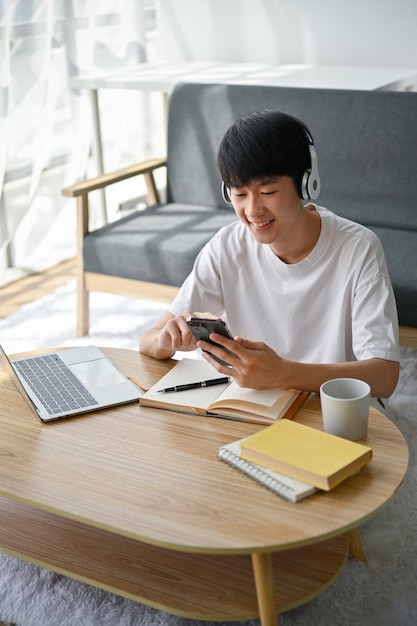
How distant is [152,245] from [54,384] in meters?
1.22

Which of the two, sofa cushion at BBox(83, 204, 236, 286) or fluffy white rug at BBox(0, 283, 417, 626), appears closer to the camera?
fluffy white rug at BBox(0, 283, 417, 626)

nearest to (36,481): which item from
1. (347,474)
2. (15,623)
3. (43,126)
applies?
(15,623)

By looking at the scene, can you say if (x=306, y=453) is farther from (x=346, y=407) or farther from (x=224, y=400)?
(x=224, y=400)

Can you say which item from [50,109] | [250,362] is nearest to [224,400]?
[250,362]

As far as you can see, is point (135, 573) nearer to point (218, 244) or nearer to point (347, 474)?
point (347, 474)

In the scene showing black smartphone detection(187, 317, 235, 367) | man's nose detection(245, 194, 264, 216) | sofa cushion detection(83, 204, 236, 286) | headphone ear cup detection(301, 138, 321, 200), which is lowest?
sofa cushion detection(83, 204, 236, 286)

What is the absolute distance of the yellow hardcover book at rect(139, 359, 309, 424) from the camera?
1.72 metres

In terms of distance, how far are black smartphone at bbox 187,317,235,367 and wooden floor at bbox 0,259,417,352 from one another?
6.51ft

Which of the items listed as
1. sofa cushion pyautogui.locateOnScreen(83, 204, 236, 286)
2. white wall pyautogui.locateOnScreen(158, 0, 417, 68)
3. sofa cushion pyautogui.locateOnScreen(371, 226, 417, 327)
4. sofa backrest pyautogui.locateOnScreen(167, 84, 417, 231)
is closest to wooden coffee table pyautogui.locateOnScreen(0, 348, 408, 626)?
sofa cushion pyautogui.locateOnScreen(371, 226, 417, 327)

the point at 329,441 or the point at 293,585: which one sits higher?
the point at 329,441

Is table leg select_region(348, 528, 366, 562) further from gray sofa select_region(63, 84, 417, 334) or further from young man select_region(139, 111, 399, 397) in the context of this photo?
gray sofa select_region(63, 84, 417, 334)

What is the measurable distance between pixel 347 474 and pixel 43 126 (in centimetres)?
298

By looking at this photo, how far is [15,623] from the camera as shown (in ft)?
5.90

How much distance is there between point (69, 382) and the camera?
195 centimetres
